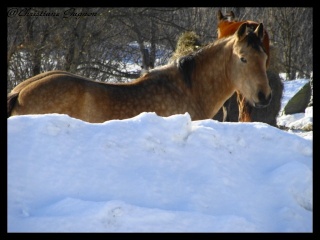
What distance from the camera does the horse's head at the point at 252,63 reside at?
619 cm

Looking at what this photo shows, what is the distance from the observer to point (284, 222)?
3727mm

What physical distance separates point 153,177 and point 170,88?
8.69 feet

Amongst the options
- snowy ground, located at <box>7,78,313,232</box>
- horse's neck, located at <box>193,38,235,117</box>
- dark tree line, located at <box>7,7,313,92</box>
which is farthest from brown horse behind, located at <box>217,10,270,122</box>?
snowy ground, located at <box>7,78,313,232</box>

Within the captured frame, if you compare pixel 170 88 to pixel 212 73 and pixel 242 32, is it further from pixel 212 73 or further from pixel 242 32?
pixel 242 32

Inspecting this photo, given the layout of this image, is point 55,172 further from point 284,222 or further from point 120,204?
point 284,222

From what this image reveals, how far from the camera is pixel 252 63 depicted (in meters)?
6.22

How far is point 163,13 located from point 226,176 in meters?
10.1

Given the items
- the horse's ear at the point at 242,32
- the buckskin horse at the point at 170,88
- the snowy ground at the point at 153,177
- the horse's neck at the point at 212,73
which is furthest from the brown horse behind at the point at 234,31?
the snowy ground at the point at 153,177

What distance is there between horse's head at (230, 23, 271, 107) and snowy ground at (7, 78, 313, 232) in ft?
5.39

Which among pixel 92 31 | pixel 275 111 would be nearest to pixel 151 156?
pixel 275 111

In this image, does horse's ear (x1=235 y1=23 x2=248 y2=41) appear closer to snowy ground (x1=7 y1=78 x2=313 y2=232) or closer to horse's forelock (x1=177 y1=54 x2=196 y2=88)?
horse's forelock (x1=177 y1=54 x2=196 y2=88)

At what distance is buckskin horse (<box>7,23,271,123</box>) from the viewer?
580 centimetres

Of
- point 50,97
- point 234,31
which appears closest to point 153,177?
point 50,97

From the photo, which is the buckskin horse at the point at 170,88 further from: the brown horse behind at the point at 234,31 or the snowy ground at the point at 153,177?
the snowy ground at the point at 153,177
